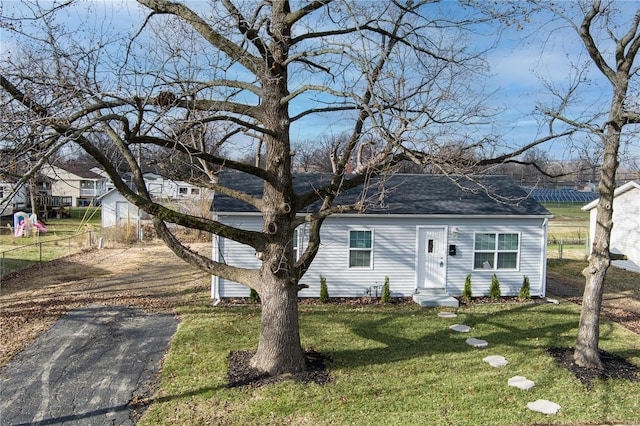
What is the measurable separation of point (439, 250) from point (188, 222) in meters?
8.88

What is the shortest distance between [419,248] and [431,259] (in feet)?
1.64

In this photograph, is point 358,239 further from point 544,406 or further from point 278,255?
point 544,406

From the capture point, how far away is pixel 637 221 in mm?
18406

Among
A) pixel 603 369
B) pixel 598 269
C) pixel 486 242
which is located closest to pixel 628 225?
pixel 486 242

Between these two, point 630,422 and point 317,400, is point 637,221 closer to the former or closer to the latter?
point 630,422

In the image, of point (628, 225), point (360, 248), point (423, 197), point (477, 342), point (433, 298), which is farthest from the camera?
point (628, 225)

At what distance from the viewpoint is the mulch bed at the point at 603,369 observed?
7418 mm

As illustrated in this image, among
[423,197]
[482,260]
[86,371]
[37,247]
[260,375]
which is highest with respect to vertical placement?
[423,197]

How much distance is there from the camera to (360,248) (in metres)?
13.3

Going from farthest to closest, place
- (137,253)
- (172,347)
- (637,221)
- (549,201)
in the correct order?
(549,201) → (137,253) → (637,221) → (172,347)

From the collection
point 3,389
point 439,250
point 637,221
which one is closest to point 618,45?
point 439,250

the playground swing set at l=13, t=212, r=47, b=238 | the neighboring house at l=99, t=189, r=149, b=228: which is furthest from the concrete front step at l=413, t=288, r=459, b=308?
the playground swing set at l=13, t=212, r=47, b=238

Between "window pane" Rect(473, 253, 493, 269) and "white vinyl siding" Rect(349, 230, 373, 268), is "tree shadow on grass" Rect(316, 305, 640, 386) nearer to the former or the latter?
"window pane" Rect(473, 253, 493, 269)

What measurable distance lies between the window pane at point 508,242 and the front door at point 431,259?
178 centimetres
